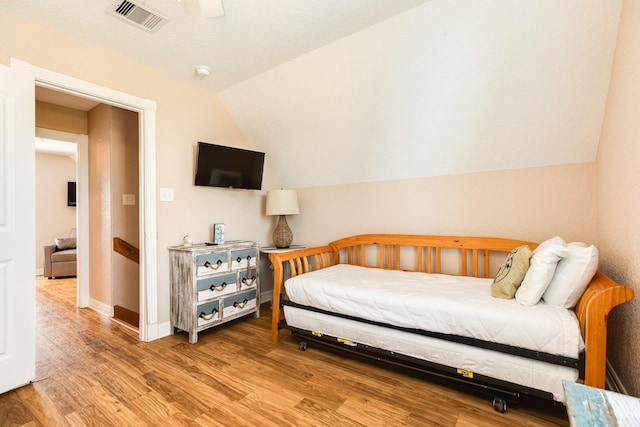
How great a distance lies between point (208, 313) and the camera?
2.46 metres

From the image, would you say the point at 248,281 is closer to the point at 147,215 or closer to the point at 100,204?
the point at 147,215

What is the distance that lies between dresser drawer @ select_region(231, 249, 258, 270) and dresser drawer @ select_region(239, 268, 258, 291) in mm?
68

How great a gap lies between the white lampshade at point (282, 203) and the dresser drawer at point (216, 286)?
864 millimetres

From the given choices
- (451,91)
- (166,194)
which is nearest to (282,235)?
(166,194)

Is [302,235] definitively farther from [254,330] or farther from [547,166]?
[547,166]

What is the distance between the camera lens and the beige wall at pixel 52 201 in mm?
5375

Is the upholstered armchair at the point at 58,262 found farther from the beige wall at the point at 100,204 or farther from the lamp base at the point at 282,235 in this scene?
the lamp base at the point at 282,235

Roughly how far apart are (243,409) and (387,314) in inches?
39.0

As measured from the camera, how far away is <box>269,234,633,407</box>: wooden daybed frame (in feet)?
4.22

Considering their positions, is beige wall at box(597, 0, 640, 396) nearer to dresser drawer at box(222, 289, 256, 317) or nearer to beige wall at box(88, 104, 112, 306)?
dresser drawer at box(222, 289, 256, 317)

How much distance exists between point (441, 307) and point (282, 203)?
1.99 meters

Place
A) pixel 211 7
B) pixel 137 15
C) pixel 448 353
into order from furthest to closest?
1. pixel 137 15
2. pixel 448 353
3. pixel 211 7

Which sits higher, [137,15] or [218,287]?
[137,15]

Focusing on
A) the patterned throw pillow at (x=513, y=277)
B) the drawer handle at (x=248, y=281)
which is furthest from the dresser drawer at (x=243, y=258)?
the patterned throw pillow at (x=513, y=277)
